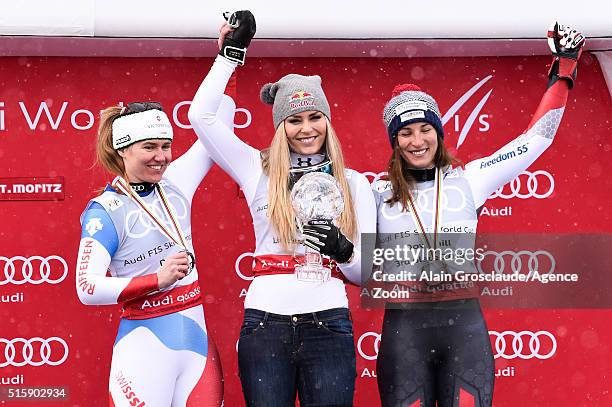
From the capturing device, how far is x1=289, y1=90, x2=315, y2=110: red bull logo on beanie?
3609 millimetres

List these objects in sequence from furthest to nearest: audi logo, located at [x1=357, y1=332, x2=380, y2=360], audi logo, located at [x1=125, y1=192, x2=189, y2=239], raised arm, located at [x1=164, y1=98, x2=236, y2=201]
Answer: audi logo, located at [x1=357, y1=332, x2=380, y2=360], raised arm, located at [x1=164, y1=98, x2=236, y2=201], audi logo, located at [x1=125, y1=192, x2=189, y2=239]

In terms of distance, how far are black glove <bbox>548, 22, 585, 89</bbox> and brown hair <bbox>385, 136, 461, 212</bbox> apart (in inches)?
22.8

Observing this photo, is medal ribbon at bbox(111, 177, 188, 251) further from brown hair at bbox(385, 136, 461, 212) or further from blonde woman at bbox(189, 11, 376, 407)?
brown hair at bbox(385, 136, 461, 212)

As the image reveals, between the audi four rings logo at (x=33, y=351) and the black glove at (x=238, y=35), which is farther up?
the black glove at (x=238, y=35)

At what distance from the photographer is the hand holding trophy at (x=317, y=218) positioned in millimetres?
3156

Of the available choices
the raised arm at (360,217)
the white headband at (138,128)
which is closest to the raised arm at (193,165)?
the white headband at (138,128)

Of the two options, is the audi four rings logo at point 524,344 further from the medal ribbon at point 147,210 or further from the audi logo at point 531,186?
the medal ribbon at point 147,210

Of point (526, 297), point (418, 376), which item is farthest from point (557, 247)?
point (418, 376)

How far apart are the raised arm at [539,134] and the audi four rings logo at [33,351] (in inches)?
83.1

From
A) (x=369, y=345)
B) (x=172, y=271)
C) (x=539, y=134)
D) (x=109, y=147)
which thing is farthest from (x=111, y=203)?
(x=539, y=134)

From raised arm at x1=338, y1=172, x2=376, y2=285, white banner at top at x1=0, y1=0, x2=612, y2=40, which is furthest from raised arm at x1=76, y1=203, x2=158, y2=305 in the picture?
white banner at top at x1=0, y1=0, x2=612, y2=40

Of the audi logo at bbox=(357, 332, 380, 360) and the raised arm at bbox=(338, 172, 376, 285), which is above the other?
the raised arm at bbox=(338, 172, 376, 285)

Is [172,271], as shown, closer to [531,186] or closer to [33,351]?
[33,351]

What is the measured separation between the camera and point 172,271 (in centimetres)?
345
